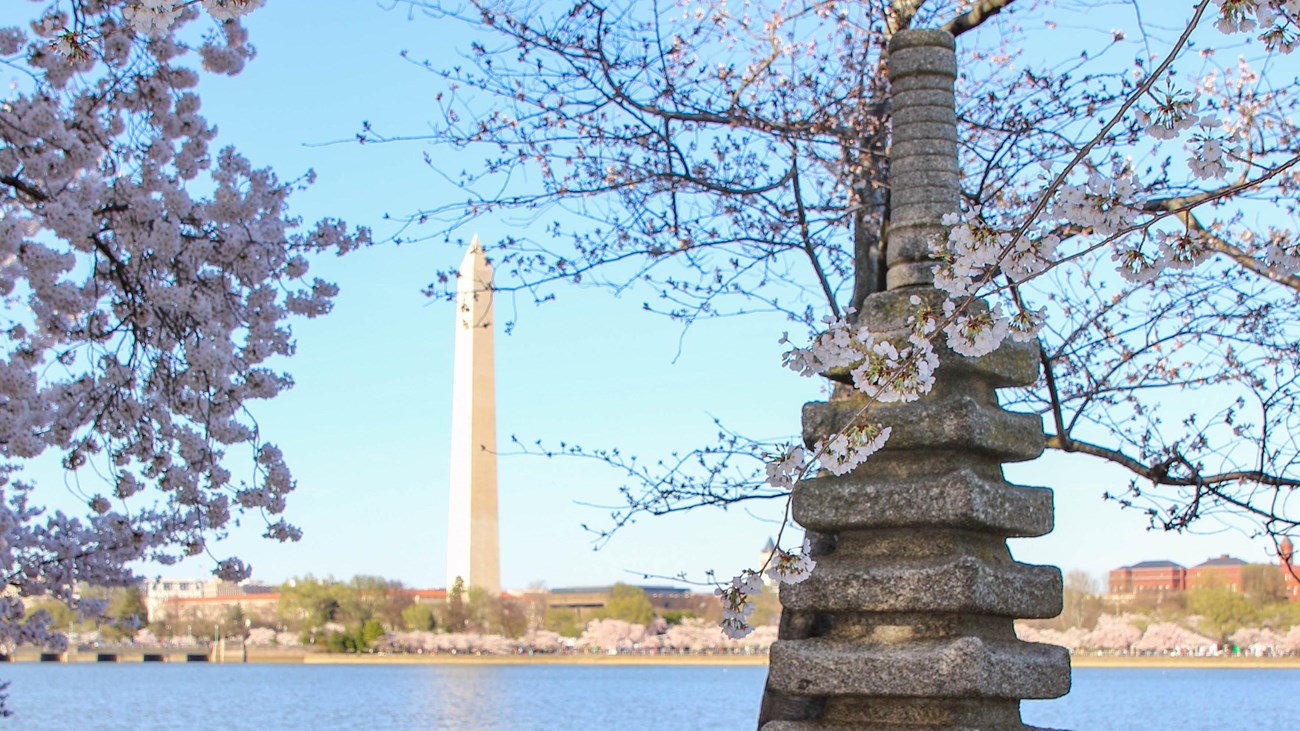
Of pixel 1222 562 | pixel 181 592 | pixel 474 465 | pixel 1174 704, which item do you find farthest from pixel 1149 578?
pixel 181 592

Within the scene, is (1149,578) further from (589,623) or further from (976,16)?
(976,16)

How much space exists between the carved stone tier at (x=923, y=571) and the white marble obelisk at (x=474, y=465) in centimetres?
3254

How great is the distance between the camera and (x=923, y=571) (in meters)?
5.76

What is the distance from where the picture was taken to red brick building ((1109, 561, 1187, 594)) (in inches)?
3868

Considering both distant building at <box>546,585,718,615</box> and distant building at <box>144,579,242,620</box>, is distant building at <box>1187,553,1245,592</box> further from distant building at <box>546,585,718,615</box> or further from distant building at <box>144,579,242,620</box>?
distant building at <box>144,579,242,620</box>

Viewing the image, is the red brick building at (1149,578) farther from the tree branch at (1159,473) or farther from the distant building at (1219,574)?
the tree branch at (1159,473)

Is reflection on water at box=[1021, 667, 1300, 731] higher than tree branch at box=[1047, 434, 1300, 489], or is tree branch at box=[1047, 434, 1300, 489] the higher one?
tree branch at box=[1047, 434, 1300, 489]

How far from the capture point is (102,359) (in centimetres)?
915

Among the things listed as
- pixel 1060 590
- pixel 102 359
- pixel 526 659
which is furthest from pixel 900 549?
pixel 526 659

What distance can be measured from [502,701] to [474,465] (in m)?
8.58

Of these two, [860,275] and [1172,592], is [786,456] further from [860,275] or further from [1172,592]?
[1172,592]

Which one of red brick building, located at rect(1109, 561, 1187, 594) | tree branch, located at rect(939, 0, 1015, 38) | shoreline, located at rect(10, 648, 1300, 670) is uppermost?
tree branch, located at rect(939, 0, 1015, 38)

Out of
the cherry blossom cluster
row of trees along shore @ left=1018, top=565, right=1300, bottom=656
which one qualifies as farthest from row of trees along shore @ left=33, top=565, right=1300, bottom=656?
the cherry blossom cluster

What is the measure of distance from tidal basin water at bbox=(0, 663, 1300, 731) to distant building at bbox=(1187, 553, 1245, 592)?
5.13 m
